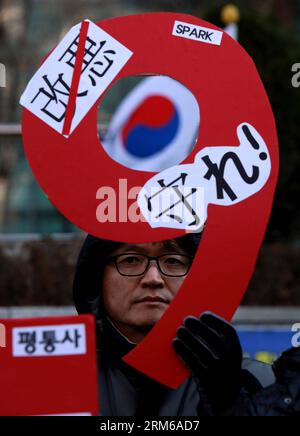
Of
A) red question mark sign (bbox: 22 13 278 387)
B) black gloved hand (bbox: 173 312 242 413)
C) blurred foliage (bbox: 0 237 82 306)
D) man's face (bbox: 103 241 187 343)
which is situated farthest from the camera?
blurred foliage (bbox: 0 237 82 306)

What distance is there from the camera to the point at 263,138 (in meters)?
2.68

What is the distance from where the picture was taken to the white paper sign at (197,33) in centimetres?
274

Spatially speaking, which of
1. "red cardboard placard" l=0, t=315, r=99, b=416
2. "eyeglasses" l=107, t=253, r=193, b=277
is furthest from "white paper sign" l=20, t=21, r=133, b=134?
"red cardboard placard" l=0, t=315, r=99, b=416

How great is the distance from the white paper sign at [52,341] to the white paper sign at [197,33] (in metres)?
0.93

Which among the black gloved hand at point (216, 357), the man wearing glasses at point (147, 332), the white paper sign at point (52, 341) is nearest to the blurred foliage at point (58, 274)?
the man wearing glasses at point (147, 332)

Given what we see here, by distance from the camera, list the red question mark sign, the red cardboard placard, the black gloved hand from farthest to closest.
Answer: the red question mark sign
the black gloved hand
the red cardboard placard

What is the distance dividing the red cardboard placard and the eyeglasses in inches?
17.6

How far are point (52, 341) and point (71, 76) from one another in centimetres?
79

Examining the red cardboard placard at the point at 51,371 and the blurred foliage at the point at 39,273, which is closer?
the red cardboard placard at the point at 51,371

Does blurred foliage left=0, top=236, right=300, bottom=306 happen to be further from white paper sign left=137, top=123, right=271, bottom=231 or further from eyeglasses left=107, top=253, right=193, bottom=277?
white paper sign left=137, top=123, right=271, bottom=231

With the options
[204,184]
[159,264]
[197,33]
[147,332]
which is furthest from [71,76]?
[147,332]

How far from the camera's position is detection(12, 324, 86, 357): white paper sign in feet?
7.75

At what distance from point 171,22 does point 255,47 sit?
743 centimetres

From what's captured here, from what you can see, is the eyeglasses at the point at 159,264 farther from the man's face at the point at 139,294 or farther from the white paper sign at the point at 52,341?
the white paper sign at the point at 52,341
